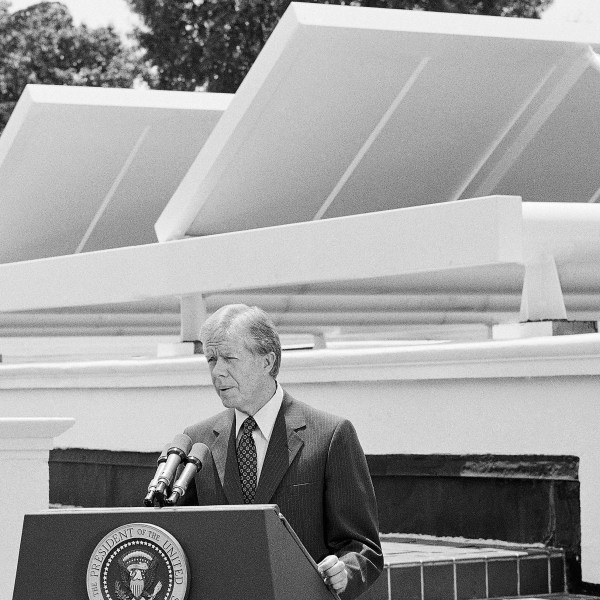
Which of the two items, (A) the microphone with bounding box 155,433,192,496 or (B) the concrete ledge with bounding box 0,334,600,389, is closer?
(A) the microphone with bounding box 155,433,192,496

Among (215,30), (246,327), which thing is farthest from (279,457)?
(215,30)

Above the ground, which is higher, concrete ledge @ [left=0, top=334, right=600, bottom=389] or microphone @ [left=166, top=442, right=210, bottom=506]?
concrete ledge @ [left=0, top=334, right=600, bottom=389]

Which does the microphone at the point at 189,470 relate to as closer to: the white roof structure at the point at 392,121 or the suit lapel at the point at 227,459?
the suit lapel at the point at 227,459

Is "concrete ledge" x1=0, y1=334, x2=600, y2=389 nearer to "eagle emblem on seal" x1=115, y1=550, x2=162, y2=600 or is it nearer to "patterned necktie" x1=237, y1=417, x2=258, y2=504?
"patterned necktie" x1=237, y1=417, x2=258, y2=504

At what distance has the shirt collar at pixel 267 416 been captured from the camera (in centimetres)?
419

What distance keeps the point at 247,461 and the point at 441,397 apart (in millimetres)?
4402

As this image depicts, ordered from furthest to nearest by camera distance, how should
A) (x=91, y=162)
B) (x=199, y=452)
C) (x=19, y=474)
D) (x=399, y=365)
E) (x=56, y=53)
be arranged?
(x=56, y=53)
(x=91, y=162)
(x=399, y=365)
(x=19, y=474)
(x=199, y=452)

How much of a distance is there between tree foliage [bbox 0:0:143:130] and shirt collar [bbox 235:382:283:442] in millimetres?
37501

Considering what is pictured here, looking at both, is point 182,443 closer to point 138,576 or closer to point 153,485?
point 153,485

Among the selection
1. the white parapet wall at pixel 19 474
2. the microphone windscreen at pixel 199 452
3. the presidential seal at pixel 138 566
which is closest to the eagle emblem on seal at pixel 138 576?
the presidential seal at pixel 138 566

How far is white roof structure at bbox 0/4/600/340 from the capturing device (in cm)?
975

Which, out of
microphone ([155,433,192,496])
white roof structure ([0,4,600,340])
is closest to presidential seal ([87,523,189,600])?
microphone ([155,433,192,496])

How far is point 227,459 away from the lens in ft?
13.8

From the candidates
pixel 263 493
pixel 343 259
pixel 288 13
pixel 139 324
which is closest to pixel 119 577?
pixel 263 493
